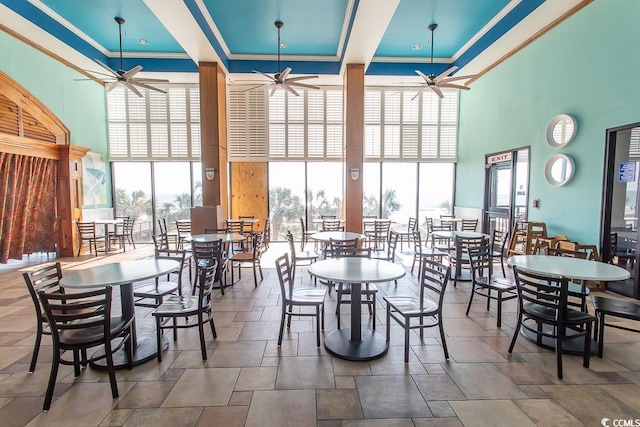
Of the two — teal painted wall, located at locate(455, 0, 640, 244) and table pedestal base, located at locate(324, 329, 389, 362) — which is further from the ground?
teal painted wall, located at locate(455, 0, 640, 244)

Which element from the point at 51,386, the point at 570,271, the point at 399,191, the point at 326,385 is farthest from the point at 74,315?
the point at 399,191

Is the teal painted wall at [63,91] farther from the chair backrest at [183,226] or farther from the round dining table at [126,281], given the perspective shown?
the round dining table at [126,281]

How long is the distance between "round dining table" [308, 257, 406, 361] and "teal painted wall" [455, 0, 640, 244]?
3.96 metres

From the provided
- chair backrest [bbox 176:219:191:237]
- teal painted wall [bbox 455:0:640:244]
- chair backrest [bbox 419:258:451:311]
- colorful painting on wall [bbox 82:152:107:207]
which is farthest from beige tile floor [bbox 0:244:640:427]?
colorful painting on wall [bbox 82:152:107:207]

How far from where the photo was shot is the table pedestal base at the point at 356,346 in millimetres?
2730

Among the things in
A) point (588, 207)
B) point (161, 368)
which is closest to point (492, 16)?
point (588, 207)

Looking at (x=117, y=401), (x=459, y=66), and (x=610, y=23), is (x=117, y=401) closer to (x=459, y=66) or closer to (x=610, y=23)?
(x=610, y=23)

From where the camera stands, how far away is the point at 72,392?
2311 mm

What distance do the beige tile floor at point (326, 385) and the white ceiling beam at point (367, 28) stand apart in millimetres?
4679

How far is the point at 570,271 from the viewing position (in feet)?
9.00

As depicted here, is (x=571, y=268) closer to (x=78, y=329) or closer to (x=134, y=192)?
(x=78, y=329)

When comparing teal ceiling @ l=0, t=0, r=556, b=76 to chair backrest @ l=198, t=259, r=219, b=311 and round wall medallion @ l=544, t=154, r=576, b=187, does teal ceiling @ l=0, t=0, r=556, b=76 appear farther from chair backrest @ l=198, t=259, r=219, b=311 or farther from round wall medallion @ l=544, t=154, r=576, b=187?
chair backrest @ l=198, t=259, r=219, b=311

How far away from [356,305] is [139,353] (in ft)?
6.67

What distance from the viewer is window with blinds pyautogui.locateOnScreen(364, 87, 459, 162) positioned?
8.73m
